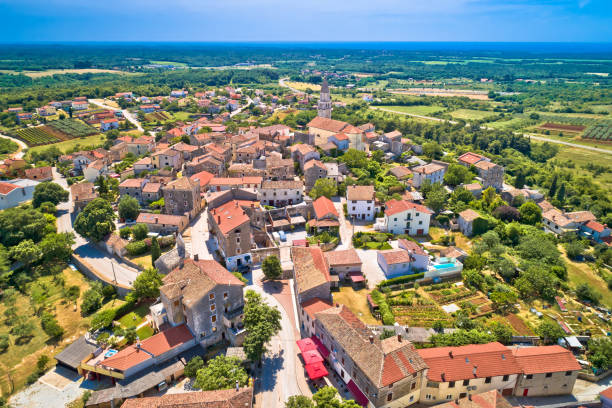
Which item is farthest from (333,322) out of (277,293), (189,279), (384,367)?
(189,279)

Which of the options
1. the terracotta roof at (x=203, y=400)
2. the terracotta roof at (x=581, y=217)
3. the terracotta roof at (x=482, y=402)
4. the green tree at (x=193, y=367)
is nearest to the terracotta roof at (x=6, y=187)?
the green tree at (x=193, y=367)

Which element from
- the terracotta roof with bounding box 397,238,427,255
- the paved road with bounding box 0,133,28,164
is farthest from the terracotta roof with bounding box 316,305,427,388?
the paved road with bounding box 0,133,28,164

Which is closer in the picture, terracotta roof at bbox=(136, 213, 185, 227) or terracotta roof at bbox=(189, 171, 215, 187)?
terracotta roof at bbox=(136, 213, 185, 227)

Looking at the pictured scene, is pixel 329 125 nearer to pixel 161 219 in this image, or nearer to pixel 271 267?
pixel 161 219

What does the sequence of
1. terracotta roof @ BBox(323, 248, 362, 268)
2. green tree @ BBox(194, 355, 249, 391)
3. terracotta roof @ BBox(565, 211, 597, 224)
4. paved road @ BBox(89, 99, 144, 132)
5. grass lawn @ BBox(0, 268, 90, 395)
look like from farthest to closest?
paved road @ BBox(89, 99, 144, 132), terracotta roof @ BBox(565, 211, 597, 224), terracotta roof @ BBox(323, 248, 362, 268), grass lawn @ BBox(0, 268, 90, 395), green tree @ BBox(194, 355, 249, 391)

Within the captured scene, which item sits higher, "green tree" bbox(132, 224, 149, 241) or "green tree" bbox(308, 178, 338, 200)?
"green tree" bbox(308, 178, 338, 200)

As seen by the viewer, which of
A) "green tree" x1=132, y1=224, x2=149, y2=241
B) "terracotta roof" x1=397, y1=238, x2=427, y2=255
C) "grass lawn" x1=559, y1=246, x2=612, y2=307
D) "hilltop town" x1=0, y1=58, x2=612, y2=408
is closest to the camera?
"hilltop town" x1=0, y1=58, x2=612, y2=408

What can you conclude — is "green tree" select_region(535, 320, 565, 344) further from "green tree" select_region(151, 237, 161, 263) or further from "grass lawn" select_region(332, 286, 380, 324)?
"green tree" select_region(151, 237, 161, 263)
